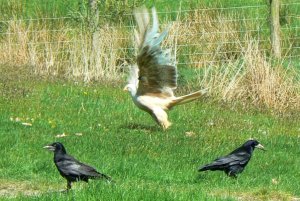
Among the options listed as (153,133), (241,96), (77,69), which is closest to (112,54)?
(77,69)

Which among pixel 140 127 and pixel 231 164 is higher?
pixel 231 164

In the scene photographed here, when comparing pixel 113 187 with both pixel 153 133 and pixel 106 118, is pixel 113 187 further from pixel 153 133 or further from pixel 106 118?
pixel 106 118

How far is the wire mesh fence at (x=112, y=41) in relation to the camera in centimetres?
1939

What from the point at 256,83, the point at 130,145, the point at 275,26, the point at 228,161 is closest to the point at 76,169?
the point at 228,161

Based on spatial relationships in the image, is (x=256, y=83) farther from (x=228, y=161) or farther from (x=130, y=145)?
(x=228, y=161)

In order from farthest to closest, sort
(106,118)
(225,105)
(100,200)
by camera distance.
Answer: (225,105)
(106,118)
(100,200)

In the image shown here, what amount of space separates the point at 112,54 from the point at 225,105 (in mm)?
3637

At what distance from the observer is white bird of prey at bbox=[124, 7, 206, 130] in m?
13.5

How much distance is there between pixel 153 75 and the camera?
14.0 metres

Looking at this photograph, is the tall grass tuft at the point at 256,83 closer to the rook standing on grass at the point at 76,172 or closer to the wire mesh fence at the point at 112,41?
the wire mesh fence at the point at 112,41

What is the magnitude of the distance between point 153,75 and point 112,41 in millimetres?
6347

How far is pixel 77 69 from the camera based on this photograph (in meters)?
19.0

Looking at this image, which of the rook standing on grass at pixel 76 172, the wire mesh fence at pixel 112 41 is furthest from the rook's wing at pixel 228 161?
the wire mesh fence at pixel 112 41

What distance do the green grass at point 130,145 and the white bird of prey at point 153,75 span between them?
355 millimetres
